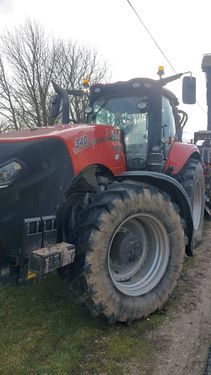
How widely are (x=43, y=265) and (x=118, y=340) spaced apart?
3.06 ft

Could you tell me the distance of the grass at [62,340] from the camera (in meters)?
2.50

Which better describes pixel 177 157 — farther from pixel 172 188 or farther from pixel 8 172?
pixel 8 172

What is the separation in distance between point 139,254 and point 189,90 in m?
2.49

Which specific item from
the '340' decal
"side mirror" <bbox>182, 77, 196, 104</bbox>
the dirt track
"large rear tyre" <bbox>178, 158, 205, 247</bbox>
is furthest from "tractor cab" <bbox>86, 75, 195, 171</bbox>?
the dirt track

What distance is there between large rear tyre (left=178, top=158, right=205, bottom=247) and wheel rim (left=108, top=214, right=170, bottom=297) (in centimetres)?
151

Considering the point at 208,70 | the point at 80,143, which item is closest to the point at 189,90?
the point at 80,143

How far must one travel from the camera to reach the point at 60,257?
8.55 feet

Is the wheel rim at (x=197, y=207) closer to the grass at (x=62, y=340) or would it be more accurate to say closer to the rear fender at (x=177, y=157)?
the rear fender at (x=177, y=157)

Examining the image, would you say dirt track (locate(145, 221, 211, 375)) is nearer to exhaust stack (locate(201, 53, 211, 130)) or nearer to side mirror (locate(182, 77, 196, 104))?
side mirror (locate(182, 77, 196, 104))

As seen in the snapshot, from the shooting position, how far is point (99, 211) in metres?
2.82

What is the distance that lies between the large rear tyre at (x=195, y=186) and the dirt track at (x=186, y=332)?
1.15 meters

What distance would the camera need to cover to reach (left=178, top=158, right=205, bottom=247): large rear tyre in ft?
16.1

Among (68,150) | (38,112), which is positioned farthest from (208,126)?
(38,112)

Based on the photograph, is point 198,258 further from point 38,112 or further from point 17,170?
point 38,112
